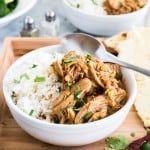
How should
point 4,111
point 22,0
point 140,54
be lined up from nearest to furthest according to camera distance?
point 4,111, point 140,54, point 22,0

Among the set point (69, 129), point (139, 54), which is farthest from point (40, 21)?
point (69, 129)

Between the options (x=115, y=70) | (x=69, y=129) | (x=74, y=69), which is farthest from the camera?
(x=115, y=70)

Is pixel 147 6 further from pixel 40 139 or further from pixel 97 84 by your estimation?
pixel 40 139

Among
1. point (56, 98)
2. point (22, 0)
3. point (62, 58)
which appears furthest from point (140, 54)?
point (22, 0)

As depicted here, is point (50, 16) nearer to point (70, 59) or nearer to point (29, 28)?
point (29, 28)

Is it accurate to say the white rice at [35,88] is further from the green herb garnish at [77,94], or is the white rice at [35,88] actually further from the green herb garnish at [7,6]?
the green herb garnish at [7,6]

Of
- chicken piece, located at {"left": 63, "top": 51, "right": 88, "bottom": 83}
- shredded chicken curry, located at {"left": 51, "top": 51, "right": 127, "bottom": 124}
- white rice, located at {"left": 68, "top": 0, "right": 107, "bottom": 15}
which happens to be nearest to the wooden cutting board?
shredded chicken curry, located at {"left": 51, "top": 51, "right": 127, "bottom": 124}
